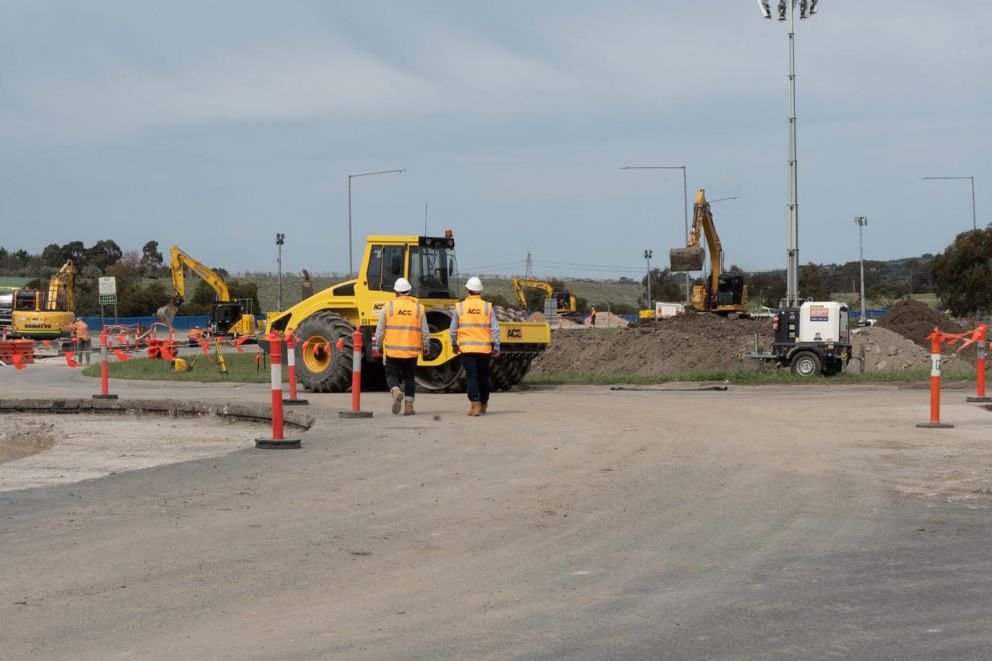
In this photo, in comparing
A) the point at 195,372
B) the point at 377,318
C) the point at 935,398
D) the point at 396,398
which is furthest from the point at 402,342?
the point at 195,372

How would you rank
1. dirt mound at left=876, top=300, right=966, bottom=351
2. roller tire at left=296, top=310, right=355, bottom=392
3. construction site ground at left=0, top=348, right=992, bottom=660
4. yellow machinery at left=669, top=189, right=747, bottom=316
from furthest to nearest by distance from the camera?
1. yellow machinery at left=669, top=189, right=747, bottom=316
2. dirt mound at left=876, top=300, right=966, bottom=351
3. roller tire at left=296, top=310, right=355, bottom=392
4. construction site ground at left=0, top=348, right=992, bottom=660

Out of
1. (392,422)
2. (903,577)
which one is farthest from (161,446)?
(903,577)

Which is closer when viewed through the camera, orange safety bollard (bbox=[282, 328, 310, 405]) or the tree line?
orange safety bollard (bbox=[282, 328, 310, 405])

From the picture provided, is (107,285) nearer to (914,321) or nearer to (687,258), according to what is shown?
(687,258)

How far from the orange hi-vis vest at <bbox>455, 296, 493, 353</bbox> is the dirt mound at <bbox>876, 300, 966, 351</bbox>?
1100 inches

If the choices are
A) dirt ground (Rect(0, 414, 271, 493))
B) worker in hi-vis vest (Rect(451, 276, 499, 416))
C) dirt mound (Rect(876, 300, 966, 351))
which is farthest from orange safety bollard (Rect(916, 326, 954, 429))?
dirt mound (Rect(876, 300, 966, 351))

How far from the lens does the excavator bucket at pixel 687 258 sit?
152 ft

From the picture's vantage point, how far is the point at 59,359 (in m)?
50.4

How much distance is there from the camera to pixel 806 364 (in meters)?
32.1

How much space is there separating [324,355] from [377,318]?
140cm

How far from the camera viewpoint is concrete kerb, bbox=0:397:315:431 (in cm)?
A: 1848

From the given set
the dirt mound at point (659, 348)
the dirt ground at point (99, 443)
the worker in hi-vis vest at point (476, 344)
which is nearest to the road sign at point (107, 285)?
the dirt mound at point (659, 348)

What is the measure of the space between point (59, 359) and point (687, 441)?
1623 inches

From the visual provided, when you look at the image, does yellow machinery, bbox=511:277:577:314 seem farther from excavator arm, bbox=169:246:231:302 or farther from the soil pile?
the soil pile
